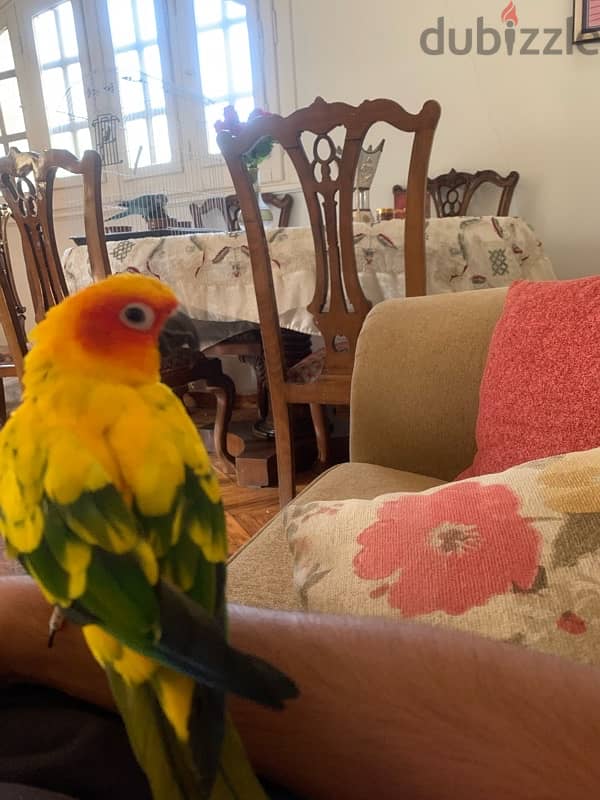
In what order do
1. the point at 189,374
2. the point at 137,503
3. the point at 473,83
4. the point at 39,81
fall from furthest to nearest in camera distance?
1. the point at 39,81
2. the point at 473,83
3. the point at 189,374
4. the point at 137,503

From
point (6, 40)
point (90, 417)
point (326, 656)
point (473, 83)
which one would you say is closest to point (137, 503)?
point (90, 417)

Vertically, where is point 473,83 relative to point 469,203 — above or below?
above

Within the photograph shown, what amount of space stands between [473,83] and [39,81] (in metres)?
2.34

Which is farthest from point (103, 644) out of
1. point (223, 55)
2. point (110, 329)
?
point (223, 55)

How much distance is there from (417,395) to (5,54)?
11.8ft

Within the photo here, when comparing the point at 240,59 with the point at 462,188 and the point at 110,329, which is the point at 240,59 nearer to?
the point at 462,188

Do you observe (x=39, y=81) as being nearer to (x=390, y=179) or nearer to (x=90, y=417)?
(x=390, y=179)

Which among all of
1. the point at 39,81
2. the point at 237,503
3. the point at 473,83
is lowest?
the point at 237,503

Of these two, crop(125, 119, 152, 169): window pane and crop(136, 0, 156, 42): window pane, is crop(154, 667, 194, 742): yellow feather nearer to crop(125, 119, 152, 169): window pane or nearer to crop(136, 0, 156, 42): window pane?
crop(125, 119, 152, 169): window pane

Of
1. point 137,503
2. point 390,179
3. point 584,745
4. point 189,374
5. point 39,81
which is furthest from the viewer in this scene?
point 39,81

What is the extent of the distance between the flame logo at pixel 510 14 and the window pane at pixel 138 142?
177 centimetres

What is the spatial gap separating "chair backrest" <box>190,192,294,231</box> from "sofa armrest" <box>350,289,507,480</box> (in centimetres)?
179

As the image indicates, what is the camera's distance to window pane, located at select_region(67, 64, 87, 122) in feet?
10.4

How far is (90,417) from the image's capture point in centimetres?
25
